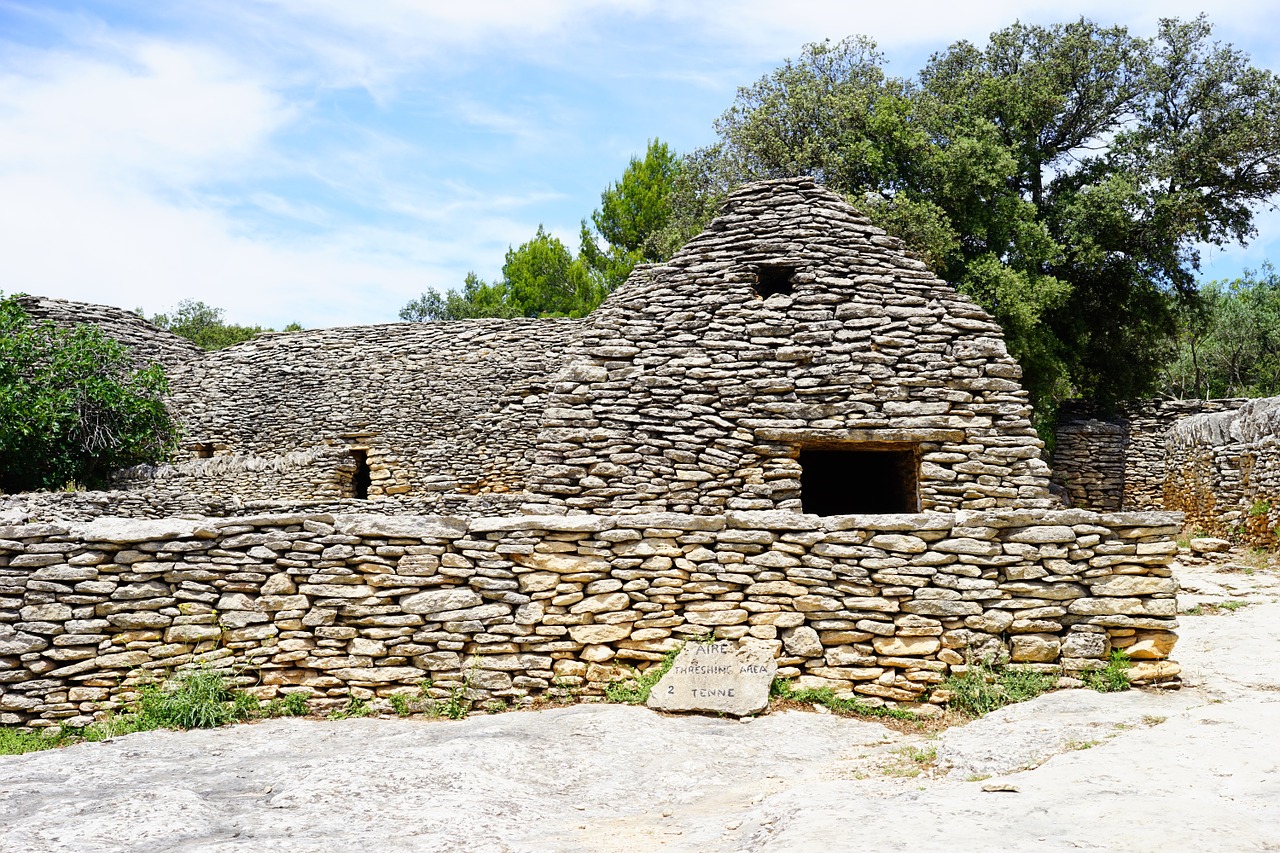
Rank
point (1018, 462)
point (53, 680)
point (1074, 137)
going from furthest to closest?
1. point (1074, 137)
2. point (1018, 462)
3. point (53, 680)

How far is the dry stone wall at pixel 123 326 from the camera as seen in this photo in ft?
62.2

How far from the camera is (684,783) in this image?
4891 millimetres

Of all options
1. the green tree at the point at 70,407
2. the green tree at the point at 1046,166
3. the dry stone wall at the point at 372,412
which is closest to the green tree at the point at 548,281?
the green tree at the point at 1046,166

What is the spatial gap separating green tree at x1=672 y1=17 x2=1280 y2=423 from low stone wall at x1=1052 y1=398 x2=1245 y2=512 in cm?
102

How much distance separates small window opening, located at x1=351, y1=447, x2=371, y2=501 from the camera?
17992 mm

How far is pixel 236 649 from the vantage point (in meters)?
6.46

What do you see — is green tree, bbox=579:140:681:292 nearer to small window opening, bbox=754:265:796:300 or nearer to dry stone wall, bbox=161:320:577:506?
dry stone wall, bbox=161:320:577:506

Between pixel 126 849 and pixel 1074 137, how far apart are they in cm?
2405

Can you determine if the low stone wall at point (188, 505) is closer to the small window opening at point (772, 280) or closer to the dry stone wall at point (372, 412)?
the dry stone wall at point (372, 412)

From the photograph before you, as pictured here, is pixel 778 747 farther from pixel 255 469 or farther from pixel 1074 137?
pixel 1074 137

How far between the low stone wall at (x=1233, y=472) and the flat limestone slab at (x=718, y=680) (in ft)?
33.2

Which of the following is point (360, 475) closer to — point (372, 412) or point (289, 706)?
point (372, 412)

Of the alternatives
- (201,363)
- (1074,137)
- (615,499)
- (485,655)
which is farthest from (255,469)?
(1074,137)

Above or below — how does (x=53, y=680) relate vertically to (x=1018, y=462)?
below
